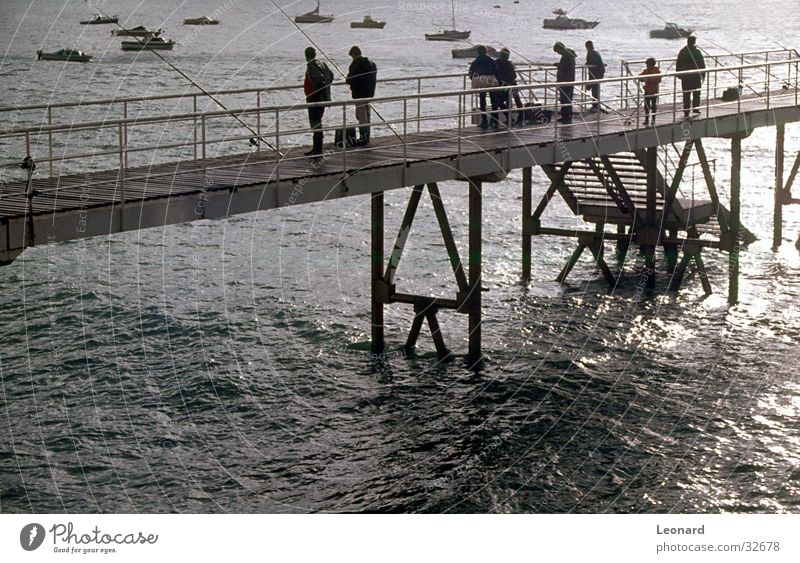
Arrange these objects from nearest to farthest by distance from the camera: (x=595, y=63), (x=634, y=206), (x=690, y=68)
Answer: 1. (x=690, y=68)
2. (x=595, y=63)
3. (x=634, y=206)

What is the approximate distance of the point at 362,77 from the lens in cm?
2698

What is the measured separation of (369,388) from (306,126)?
1762 inches

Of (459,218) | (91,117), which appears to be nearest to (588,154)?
(459,218)

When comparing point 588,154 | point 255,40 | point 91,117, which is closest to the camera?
point 588,154

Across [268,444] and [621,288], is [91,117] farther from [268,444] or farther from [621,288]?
[268,444]

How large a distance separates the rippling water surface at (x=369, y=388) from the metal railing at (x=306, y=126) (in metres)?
4.07

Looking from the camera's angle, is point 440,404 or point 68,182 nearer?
point 68,182

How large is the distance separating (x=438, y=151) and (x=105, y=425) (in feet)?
26.5

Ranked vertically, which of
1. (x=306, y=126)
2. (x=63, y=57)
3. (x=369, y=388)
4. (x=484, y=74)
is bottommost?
(x=63, y=57)

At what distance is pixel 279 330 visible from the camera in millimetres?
→ 33656

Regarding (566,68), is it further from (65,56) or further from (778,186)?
(65,56)

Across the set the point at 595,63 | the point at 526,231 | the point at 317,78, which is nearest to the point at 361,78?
the point at 317,78

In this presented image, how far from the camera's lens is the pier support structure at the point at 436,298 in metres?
30.0
